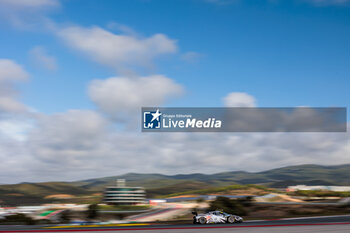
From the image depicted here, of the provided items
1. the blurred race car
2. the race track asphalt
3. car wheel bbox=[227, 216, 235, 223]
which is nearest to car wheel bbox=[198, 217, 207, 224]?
the blurred race car

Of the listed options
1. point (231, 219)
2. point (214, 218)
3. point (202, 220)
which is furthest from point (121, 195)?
point (231, 219)

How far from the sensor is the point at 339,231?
26.6 meters

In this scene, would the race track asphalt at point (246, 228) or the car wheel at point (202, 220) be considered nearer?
the race track asphalt at point (246, 228)

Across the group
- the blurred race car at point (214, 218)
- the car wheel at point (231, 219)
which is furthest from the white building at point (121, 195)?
the car wheel at point (231, 219)

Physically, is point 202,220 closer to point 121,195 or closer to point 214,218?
point 214,218

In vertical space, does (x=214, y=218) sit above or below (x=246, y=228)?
above

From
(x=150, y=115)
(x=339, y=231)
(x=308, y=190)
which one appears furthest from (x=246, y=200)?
(x=308, y=190)

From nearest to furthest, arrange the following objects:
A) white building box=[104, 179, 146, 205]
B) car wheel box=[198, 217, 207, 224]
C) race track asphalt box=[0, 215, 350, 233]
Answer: race track asphalt box=[0, 215, 350, 233]
car wheel box=[198, 217, 207, 224]
white building box=[104, 179, 146, 205]

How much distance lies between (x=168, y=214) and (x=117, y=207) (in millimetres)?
49911

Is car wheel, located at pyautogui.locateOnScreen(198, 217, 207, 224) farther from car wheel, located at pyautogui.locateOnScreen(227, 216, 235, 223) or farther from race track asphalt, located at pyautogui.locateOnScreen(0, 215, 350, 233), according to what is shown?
car wheel, located at pyautogui.locateOnScreen(227, 216, 235, 223)

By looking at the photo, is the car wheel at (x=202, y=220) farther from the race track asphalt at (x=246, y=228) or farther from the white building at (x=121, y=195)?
the white building at (x=121, y=195)

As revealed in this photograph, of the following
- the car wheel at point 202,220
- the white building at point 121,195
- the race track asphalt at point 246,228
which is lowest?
the race track asphalt at point 246,228

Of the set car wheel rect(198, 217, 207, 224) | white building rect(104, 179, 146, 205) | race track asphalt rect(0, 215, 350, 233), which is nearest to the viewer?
race track asphalt rect(0, 215, 350, 233)

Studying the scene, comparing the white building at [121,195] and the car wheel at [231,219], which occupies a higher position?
the white building at [121,195]
